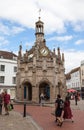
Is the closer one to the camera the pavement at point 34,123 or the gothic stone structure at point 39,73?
the pavement at point 34,123

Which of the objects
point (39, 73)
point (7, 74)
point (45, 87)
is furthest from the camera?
point (7, 74)

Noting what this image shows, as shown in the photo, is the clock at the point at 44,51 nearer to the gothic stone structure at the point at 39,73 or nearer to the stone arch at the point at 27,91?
the gothic stone structure at the point at 39,73

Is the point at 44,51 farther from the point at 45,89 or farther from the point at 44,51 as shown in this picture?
the point at 45,89

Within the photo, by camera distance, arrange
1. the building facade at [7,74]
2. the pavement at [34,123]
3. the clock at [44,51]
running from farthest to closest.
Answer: the building facade at [7,74] → the clock at [44,51] → the pavement at [34,123]

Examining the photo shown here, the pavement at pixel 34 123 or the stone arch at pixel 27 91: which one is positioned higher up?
the stone arch at pixel 27 91

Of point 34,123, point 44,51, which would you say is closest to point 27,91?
point 44,51

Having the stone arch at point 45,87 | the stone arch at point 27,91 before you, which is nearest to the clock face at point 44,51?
the stone arch at point 45,87

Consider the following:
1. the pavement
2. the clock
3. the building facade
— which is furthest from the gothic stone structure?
the building facade

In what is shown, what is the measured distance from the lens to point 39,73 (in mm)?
35625

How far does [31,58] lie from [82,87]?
35341mm

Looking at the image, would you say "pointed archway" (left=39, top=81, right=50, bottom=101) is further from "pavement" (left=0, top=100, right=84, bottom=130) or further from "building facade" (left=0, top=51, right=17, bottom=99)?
"building facade" (left=0, top=51, right=17, bottom=99)

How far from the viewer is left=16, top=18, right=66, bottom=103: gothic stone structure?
35.4 meters

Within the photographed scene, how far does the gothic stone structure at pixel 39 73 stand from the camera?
35.4 m

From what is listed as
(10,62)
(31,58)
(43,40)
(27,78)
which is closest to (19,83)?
(27,78)
